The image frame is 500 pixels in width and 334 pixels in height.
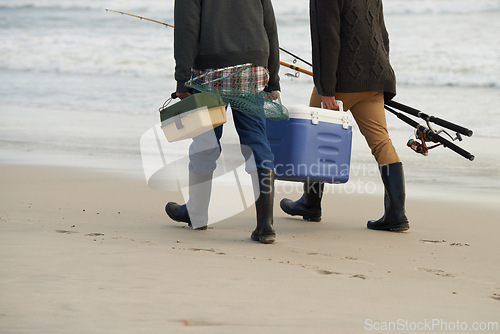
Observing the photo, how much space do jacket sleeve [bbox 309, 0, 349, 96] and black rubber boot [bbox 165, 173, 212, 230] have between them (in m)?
0.86

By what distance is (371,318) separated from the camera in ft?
7.78

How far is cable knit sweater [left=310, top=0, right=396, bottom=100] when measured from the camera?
13.7 ft

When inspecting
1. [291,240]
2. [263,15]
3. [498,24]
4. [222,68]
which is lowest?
[291,240]

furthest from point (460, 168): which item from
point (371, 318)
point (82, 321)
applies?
point (82, 321)

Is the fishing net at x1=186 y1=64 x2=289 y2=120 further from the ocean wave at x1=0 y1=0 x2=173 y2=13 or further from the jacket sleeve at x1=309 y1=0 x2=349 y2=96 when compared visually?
the ocean wave at x1=0 y1=0 x2=173 y2=13

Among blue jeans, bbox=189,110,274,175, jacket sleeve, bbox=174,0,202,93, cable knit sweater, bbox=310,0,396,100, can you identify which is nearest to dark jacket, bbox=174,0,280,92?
jacket sleeve, bbox=174,0,202,93

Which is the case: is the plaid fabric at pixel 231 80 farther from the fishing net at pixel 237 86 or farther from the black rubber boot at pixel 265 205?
the black rubber boot at pixel 265 205

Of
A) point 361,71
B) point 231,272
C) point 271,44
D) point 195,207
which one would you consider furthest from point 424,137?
point 231,272

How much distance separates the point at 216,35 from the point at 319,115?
0.75 meters

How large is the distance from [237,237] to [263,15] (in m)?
1.16

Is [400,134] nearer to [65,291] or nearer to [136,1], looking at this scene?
[65,291]

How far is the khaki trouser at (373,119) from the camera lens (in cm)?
433

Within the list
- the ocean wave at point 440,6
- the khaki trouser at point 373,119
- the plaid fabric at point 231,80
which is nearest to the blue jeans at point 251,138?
the plaid fabric at point 231,80

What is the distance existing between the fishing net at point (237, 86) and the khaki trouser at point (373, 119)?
2.31ft
